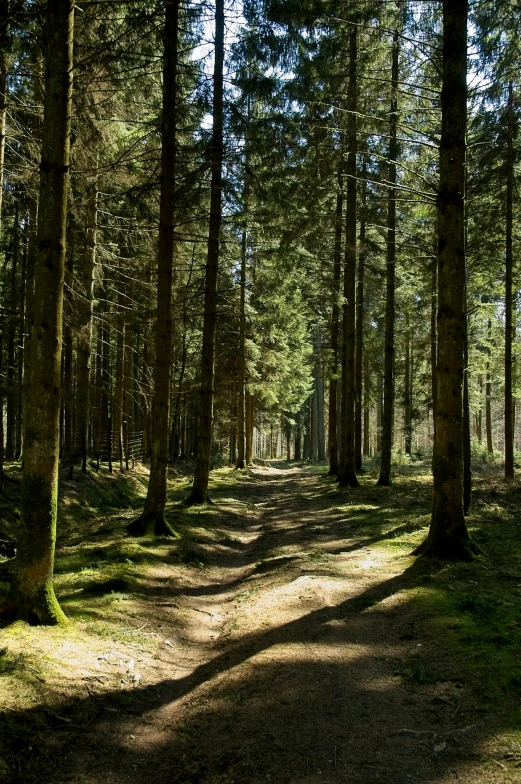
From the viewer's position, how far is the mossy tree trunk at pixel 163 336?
379 inches

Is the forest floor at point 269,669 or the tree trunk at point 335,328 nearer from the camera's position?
the forest floor at point 269,669

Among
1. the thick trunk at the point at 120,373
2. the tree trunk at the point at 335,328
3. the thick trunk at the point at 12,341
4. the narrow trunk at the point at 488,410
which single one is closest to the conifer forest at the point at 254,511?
the tree trunk at the point at 335,328

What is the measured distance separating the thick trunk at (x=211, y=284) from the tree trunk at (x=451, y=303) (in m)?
6.07

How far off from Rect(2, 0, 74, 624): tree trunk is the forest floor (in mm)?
419

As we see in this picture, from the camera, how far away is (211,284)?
13133mm

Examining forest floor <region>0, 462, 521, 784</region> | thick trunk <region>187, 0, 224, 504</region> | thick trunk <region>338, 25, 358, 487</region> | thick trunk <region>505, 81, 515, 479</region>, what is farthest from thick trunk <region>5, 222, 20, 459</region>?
thick trunk <region>505, 81, 515, 479</region>

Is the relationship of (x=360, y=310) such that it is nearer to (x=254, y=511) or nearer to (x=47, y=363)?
(x=254, y=511)

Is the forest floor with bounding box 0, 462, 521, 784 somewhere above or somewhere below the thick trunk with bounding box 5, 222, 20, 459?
below

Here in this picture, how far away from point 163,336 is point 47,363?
4639 mm

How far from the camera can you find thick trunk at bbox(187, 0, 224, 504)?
1243 cm

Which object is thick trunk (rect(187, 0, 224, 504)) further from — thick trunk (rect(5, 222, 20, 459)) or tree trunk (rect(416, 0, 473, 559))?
tree trunk (rect(416, 0, 473, 559))

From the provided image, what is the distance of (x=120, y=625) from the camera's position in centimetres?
563

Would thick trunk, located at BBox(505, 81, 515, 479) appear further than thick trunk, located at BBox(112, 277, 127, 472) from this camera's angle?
No

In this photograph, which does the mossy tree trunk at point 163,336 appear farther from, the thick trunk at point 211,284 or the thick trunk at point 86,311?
the thick trunk at point 86,311
